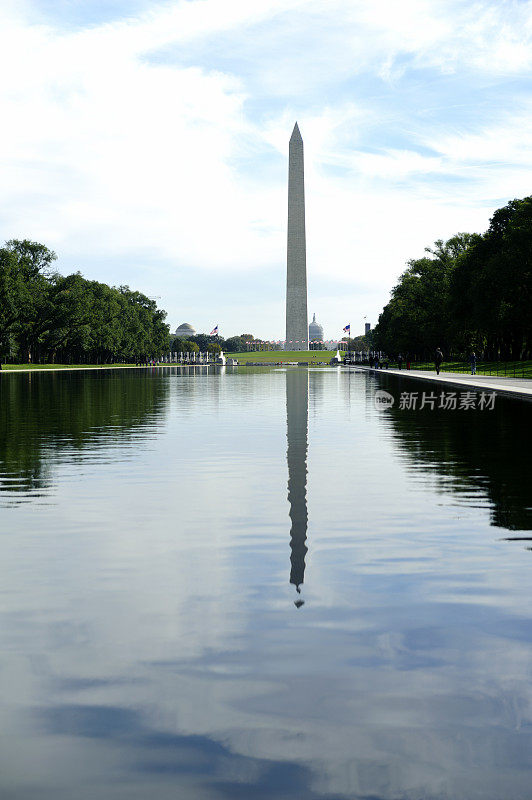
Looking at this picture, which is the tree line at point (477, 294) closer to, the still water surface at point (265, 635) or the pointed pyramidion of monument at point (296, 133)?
the pointed pyramidion of monument at point (296, 133)

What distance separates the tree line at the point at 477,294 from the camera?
250ft

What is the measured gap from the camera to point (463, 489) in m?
13.5

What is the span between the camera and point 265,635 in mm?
6438

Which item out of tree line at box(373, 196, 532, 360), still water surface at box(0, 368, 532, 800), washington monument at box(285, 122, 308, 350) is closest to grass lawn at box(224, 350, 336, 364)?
washington monument at box(285, 122, 308, 350)

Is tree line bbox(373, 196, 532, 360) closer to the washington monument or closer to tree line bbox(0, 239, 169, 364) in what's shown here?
the washington monument

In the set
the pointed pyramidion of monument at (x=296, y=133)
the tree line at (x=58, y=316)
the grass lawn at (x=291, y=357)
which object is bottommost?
the grass lawn at (x=291, y=357)

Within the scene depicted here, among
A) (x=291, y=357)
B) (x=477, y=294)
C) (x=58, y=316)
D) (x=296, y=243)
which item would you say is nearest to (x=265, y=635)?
(x=477, y=294)

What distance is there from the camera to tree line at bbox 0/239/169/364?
10612cm

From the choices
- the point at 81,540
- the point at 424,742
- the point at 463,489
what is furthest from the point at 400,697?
the point at 463,489

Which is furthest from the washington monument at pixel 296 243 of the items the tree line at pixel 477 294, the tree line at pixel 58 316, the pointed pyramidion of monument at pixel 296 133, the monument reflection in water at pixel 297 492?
the monument reflection in water at pixel 297 492

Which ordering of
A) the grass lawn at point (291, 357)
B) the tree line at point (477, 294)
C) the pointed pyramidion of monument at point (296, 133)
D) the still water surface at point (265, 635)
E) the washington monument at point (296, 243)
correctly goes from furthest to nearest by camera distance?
the grass lawn at point (291, 357)
the washington monument at point (296, 243)
the pointed pyramidion of monument at point (296, 133)
the tree line at point (477, 294)
the still water surface at point (265, 635)

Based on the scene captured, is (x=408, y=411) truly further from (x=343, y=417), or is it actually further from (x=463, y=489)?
(x=463, y=489)

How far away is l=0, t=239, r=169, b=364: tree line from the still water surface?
9362 centimetres

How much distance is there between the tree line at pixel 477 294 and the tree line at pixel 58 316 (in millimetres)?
40413
